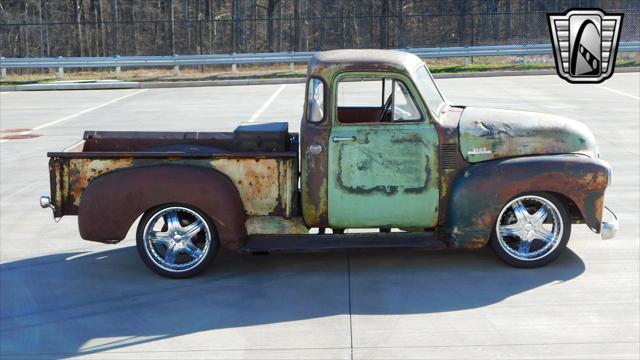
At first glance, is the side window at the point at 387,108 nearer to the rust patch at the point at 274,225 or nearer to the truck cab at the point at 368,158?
the truck cab at the point at 368,158

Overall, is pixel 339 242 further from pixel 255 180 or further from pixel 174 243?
pixel 174 243

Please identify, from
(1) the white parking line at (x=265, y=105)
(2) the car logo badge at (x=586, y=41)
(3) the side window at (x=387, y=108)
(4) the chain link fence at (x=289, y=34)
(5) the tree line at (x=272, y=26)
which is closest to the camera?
(3) the side window at (x=387, y=108)

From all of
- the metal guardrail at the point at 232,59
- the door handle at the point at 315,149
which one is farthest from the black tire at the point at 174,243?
the metal guardrail at the point at 232,59

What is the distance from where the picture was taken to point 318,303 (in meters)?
7.23

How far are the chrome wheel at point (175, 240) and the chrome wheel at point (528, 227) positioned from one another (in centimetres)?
260

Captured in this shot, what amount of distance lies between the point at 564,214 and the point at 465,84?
1812 cm

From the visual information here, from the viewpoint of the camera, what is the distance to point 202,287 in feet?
25.2

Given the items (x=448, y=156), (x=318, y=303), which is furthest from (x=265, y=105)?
(x=318, y=303)

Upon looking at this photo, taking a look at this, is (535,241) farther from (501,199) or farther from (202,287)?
(202,287)

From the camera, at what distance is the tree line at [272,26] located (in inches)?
1373

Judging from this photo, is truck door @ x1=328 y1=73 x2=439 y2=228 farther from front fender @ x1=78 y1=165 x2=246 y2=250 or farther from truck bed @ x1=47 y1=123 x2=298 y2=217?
A: front fender @ x1=78 y1=165 x2=246 y2=250

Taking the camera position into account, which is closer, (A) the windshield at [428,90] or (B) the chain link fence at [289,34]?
(A) the windshield at [428,90]

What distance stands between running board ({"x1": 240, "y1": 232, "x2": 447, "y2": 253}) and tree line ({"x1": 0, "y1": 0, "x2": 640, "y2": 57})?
2588 cm

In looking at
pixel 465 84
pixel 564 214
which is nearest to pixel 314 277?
pixel 564 214
